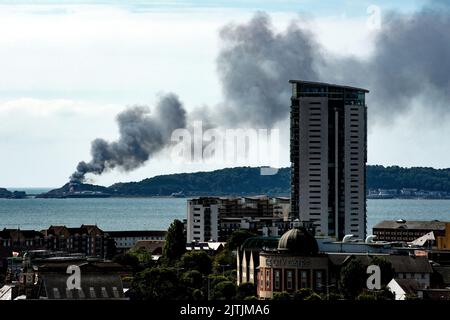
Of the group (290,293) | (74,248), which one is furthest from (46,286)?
(74,248)

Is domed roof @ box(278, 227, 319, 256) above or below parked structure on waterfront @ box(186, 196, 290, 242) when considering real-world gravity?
below

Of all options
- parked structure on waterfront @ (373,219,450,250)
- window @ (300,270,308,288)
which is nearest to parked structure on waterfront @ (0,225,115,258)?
parked structure on waterfront @ (373,219,450,250)

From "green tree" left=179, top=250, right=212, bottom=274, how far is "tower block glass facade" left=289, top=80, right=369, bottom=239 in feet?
142

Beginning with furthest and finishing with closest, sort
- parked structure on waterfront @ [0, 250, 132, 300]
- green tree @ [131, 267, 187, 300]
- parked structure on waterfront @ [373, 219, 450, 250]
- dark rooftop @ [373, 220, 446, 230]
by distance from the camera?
parked structure on waterfront @ [373, 219, 450, 250]
dark rooftop @ [373, 220, 446, 230]
green tree @ [131, 267, 187, 300]
parked structure on waterfront @ [0, 250, 132, 300]

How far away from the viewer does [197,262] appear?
76.7m

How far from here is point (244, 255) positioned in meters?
69.2

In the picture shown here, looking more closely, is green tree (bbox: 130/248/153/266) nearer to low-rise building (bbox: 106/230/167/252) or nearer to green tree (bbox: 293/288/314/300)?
green tree (bbox: 293/288/314/300)

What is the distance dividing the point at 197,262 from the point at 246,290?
47.0 feet

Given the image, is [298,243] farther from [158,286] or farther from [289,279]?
[158,286]

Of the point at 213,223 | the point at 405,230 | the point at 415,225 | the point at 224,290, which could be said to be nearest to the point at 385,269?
the point at 224,290

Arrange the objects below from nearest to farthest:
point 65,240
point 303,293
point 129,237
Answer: point 303,293, point 65,240, point 129,237

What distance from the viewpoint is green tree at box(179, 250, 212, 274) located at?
248 feet

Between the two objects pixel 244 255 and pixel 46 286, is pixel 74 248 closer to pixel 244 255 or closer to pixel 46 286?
pixel 244 255

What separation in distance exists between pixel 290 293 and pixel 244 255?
27.6ft
